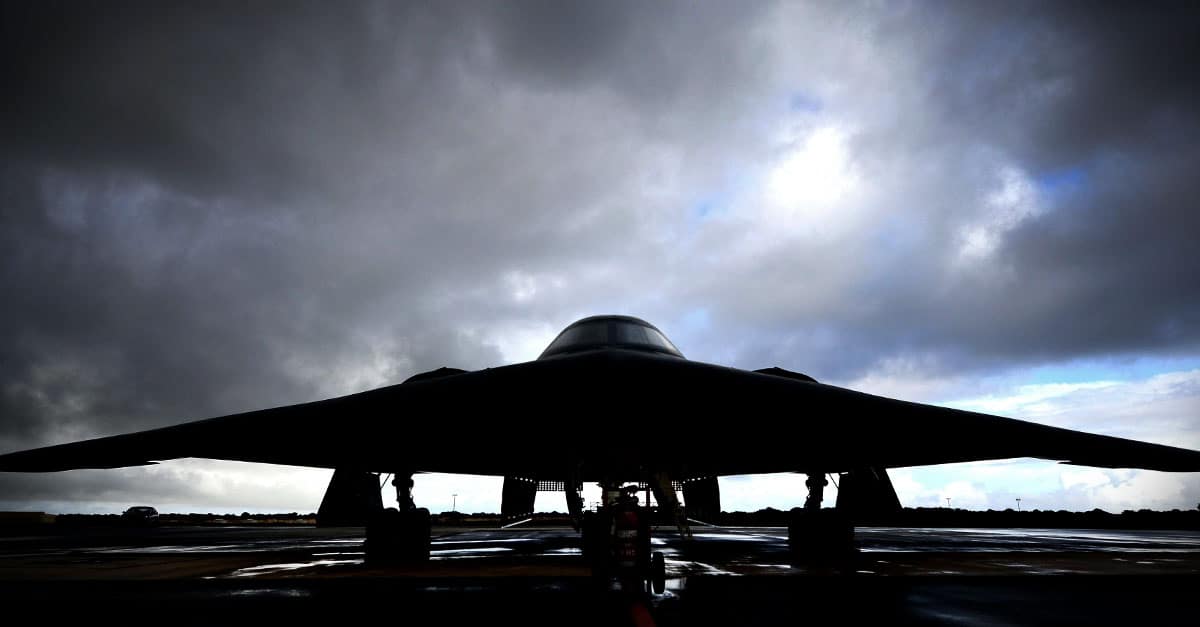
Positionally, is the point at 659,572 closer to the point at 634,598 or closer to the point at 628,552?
the point at 628,552

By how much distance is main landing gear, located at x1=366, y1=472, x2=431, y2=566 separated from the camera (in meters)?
8.20

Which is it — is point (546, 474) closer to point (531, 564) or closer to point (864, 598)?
point (531, 564)

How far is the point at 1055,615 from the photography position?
4.47 m

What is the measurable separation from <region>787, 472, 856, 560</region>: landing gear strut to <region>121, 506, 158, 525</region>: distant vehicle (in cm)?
4287

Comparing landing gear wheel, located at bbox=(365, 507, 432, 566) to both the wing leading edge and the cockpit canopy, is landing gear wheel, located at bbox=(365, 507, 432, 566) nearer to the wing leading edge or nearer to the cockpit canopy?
the wing leading edge

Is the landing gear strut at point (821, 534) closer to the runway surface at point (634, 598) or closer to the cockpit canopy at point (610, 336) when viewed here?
the runway surface at point (634, 598)

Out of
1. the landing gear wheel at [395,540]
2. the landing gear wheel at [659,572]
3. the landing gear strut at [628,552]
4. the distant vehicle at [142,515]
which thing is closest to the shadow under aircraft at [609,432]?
the landing gear wheel at [395,540]

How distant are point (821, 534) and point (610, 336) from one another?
4410 mm

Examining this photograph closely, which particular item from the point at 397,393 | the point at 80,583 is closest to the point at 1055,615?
the point at 397,393

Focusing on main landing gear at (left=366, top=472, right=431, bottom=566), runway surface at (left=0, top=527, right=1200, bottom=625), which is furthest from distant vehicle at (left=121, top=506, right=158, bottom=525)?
main landing gear at (left=366, top=472, right=431, bottom=566)

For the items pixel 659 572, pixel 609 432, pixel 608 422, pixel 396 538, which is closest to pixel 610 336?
pixel 609 432

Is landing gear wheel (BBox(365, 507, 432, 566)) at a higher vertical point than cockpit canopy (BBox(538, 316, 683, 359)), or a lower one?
lower

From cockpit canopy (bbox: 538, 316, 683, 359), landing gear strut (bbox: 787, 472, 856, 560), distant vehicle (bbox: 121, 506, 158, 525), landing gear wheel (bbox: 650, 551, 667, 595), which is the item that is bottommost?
distant vehicle (bbox: 121, 506, 158, 525)

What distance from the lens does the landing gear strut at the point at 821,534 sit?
9016 millimetres
